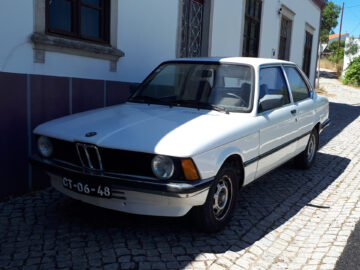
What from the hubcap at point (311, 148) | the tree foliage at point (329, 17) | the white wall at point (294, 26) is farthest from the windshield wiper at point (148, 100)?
the tree foliage at point (329, 17)

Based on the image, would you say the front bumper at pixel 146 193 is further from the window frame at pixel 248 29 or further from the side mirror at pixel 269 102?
the window frame at pixel 248 29

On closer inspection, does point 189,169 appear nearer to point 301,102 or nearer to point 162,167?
point 162,167

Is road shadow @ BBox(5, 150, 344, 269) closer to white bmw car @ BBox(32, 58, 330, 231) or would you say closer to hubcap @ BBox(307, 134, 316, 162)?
white bmw car @ BBox(32, 58, 330, 231)

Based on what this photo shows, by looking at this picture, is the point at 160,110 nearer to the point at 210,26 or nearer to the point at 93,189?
the point at 93,189

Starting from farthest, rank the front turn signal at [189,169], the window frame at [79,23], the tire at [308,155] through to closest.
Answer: the tire at [308,155] < the window frame at [79,23] < the front turn signal at [189,169]

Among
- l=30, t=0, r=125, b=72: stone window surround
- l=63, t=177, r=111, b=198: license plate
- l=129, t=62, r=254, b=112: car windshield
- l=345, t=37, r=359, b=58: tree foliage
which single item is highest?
l=345, t=37, r=359, b=58: tree foliage

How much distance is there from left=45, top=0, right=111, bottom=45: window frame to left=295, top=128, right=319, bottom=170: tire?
3539mm

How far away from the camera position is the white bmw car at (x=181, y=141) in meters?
3.17

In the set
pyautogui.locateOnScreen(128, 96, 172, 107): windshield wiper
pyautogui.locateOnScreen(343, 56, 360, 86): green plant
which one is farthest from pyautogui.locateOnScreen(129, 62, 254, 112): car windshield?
pyautogui.locateOnScreen(343, 56, 360, 86): green plant

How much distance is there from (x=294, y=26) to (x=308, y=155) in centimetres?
1125

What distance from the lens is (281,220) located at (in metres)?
4.22

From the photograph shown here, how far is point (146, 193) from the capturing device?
3170 mm

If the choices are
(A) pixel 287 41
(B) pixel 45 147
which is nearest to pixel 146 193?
(B) pixel 45 147

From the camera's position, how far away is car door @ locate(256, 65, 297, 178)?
167 inches
